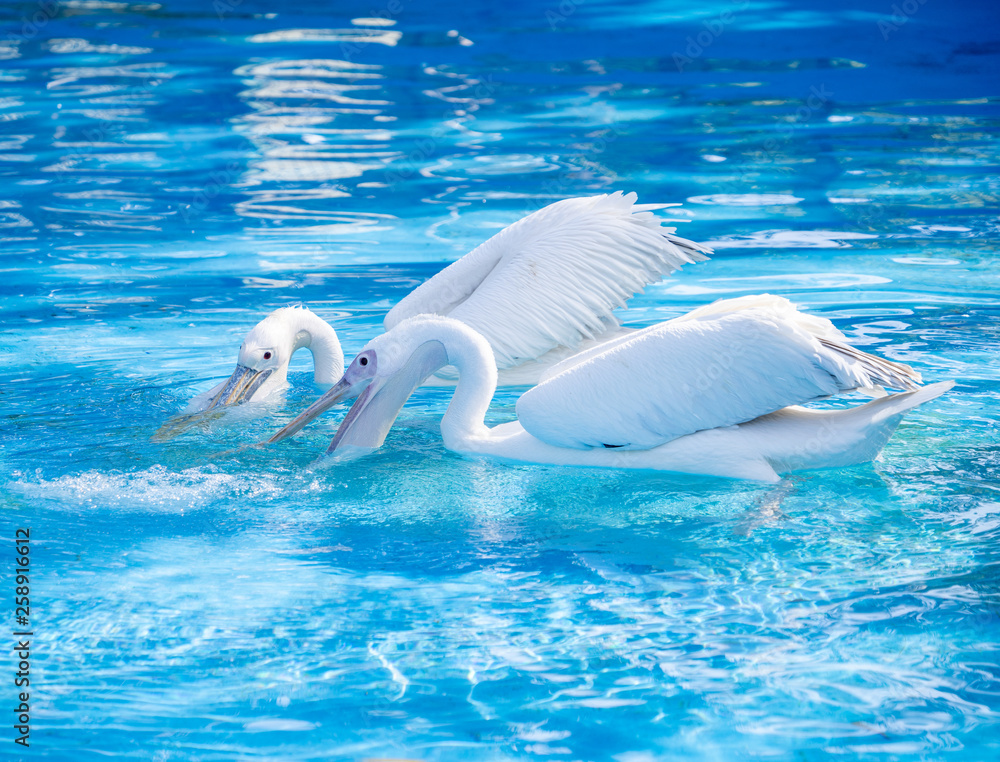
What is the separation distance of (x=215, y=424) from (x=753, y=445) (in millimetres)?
2235

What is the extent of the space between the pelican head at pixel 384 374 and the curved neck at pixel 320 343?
0.90m

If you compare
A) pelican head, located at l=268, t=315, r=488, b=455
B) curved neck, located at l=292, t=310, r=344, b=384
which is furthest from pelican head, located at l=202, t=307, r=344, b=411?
pelican head, located at l=268, t=315, r=488, b=455

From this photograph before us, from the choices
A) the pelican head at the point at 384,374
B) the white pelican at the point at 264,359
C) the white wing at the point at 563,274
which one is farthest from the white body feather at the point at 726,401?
the white pelican at the point at 264,359

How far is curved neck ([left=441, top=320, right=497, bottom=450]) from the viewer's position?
4445mm

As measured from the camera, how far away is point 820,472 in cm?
430

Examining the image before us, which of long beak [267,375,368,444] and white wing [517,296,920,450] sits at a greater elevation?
long beak [267,375,368,444]

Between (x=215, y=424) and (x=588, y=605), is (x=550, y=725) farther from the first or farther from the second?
(x=215, y=424)

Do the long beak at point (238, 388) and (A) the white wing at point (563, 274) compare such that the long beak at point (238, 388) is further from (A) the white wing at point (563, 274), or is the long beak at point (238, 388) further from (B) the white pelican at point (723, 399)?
(B) the white pelican at point (723, 399)

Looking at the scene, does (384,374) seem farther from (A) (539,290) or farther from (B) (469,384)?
(A) (539,290)

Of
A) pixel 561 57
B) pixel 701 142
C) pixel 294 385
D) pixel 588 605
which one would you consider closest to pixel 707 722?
pixel 588 605

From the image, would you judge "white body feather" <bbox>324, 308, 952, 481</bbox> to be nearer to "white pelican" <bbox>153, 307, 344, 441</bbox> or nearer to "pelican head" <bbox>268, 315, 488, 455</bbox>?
"pelican head" <bbox>268, 315, 488, 455</bbox>

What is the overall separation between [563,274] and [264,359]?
1.36 meters

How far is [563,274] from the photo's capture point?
4941 millimetres

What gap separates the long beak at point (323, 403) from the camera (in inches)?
178
